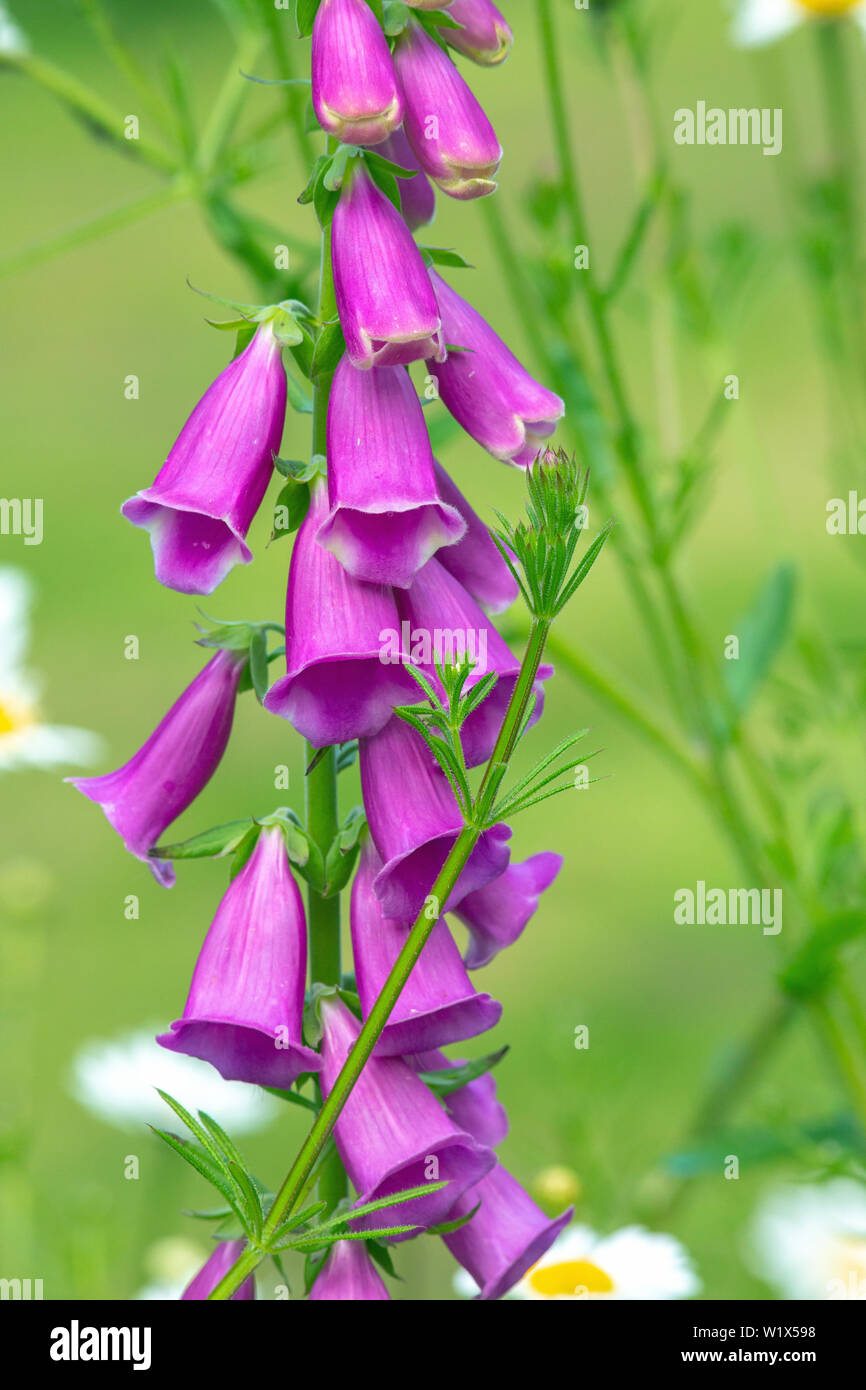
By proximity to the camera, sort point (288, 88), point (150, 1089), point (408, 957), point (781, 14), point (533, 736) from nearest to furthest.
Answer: point (408, 957) → point (288, 88) → point (150, 1089) → point (781, 14) → point (533, 736)

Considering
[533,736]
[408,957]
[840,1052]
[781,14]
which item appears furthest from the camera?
[533,736]

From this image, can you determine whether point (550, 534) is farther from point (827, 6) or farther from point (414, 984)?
point (827, 6)

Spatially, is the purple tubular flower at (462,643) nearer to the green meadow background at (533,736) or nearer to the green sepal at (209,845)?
the green sepal at (209,845)

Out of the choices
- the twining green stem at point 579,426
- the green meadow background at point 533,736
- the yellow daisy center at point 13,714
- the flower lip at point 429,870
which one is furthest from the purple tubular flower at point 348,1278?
the yellow daisy center at point 13,714

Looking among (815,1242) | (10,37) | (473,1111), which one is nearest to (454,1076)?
(473,1111)

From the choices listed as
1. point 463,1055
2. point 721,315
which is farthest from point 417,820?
point 463,1055

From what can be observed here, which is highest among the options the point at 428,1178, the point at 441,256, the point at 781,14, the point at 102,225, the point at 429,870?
the point at 781,14
